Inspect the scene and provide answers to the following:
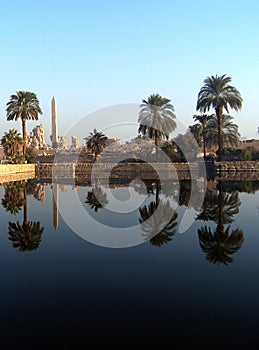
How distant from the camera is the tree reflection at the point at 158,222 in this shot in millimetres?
10403

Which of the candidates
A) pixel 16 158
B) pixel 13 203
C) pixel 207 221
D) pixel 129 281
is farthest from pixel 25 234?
pixel 16 158

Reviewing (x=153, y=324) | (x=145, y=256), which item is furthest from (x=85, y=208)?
(x=153, y=324)

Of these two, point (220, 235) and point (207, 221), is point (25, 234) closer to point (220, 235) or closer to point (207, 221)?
point (220, 235)

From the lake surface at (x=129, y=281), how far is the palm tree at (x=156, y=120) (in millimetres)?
30032

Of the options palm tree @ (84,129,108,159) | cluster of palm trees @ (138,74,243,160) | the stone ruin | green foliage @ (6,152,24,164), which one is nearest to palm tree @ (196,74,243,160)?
cluster of palm trees @ (138,74,243,160)

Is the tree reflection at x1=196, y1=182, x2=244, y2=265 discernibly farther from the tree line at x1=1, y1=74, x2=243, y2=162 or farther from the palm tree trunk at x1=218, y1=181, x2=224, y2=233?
the tree line at x1=1, y1=74, x2=243, y2=162

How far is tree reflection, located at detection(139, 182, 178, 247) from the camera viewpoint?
10.4 meters

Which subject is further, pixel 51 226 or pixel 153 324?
pixel 51 226

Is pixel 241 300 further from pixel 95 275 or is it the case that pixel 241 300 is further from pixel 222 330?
pixel 95 275

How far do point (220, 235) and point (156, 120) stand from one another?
34.2 metres

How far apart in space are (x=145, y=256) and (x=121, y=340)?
13.2ft

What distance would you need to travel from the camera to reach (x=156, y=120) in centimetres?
4331

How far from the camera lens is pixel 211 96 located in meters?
41.1

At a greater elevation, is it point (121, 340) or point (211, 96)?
point (211, 96)
